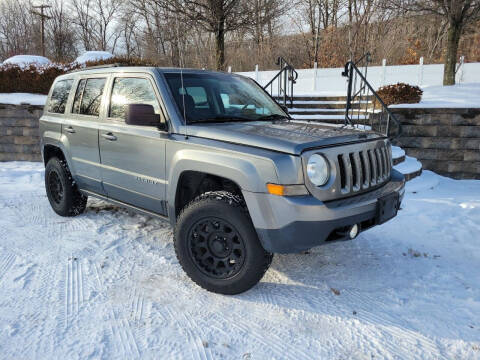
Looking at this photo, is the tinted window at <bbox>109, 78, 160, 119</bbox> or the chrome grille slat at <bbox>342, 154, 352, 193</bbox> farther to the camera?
the tinted window at <bbox>109, 78, 160, 119</bbox>

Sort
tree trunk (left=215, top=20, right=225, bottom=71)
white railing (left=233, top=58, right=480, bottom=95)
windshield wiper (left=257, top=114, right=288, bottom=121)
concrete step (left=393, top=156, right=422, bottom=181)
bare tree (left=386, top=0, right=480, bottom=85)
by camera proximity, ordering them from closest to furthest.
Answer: windshield wiper (left=257, top=114, right=288, bottom=121) < concrete step (left=393, top=156, right=422, bottom=181) < bare tree (left=386, top=0, right=480, bottom=85) < tree trunk (left=215, top=20, right=225, bottom=71) < white railing (left=233, top=58, right=480, bottom=95)

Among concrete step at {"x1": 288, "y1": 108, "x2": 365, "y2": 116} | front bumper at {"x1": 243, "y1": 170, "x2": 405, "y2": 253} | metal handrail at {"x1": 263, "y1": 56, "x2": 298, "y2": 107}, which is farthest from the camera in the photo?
metal handrail at {"x1": 263, "y1": 56, "x2": 298, "y2": 107}

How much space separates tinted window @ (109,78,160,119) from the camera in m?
3.60

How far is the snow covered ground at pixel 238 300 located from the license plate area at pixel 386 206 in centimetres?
64

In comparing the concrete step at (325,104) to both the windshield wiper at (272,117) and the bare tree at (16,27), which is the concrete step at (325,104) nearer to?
the windshield wiper at (272,117)

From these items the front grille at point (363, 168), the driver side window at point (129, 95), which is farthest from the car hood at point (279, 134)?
the driver side window at point (129, 95)

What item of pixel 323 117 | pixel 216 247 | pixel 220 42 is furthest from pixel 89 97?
pixel 220 42

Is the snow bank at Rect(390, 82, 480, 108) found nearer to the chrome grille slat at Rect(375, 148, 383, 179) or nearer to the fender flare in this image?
the chrome grille slat at Rect(375, 148, 383, 179)

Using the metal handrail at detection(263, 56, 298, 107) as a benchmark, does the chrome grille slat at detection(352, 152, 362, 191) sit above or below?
below

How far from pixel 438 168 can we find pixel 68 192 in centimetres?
713

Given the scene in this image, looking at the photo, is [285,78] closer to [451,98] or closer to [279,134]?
[451,98]

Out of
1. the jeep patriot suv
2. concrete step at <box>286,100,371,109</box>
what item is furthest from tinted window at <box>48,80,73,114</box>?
concrete step at <box>286,100,371,109</box>

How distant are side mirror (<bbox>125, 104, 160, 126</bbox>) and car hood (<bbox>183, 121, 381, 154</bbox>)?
35 centimetres

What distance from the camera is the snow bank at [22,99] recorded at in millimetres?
9652
